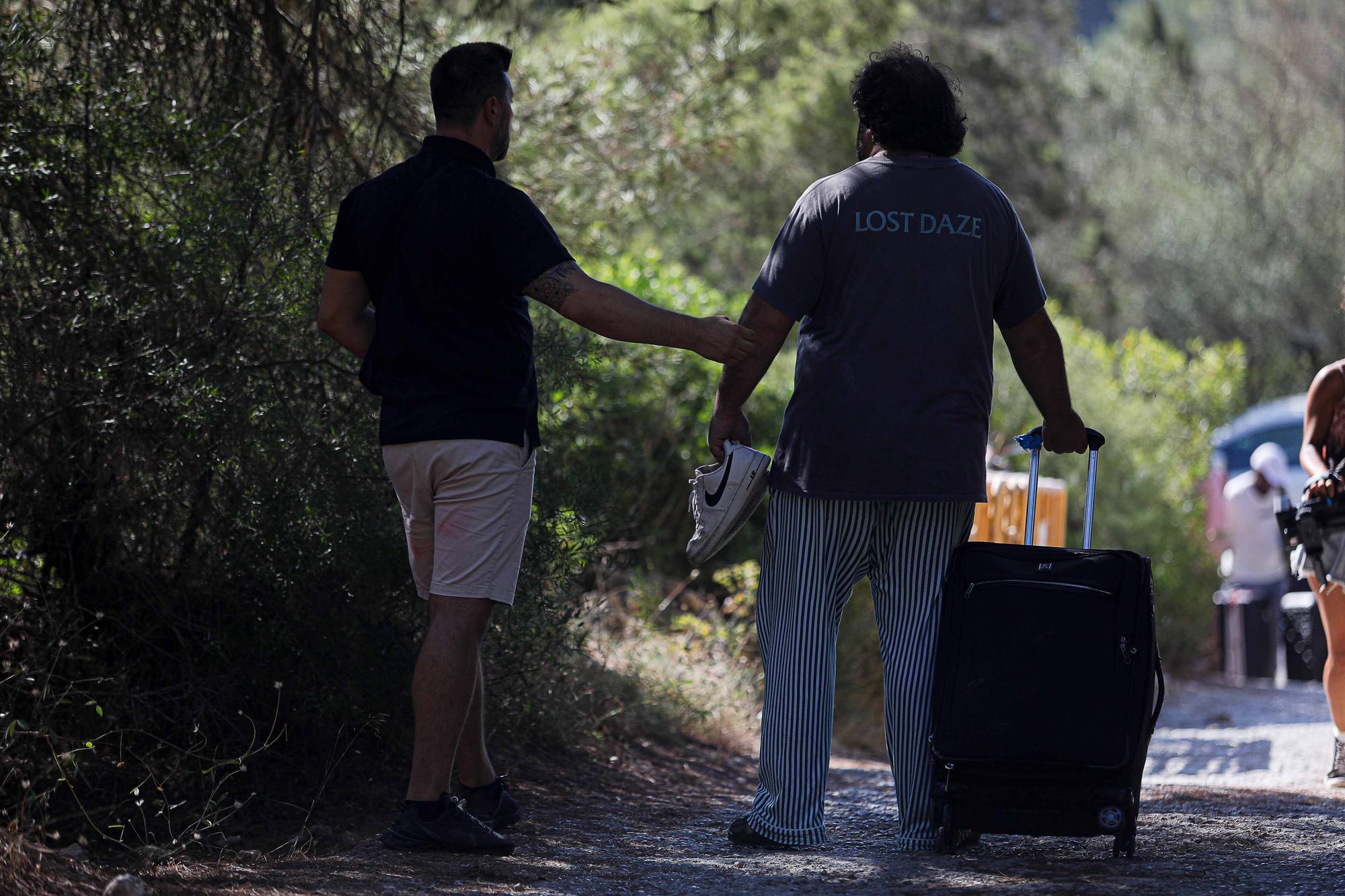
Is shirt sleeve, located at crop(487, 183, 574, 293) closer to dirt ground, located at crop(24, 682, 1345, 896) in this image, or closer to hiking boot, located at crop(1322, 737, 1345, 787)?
dirt ground, located at crop(24, 682, 1345, 896)

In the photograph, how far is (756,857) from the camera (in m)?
3.95

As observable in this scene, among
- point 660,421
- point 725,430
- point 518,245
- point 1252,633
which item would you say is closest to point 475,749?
point 725,430

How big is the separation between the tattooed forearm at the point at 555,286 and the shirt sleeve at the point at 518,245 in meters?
0.02

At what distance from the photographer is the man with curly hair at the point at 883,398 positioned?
12.7ft

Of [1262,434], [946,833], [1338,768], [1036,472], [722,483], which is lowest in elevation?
[946,833]

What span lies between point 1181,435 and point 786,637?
9.69m

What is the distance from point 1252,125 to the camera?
88.3 feet

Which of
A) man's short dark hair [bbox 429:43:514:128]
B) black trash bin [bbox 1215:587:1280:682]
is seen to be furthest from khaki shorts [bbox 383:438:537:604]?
black trash bin [bbox 1215:587:1280:682]

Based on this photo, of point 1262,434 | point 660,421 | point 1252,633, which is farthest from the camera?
point 1262,434

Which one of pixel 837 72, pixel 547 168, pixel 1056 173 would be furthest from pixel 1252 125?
pixel 547 168

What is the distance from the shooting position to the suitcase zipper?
3855 millimetres

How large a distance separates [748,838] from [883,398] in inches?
50.0

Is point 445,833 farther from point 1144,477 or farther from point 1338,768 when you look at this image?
point 1144,477

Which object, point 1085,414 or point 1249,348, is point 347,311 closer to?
point 1085,414
